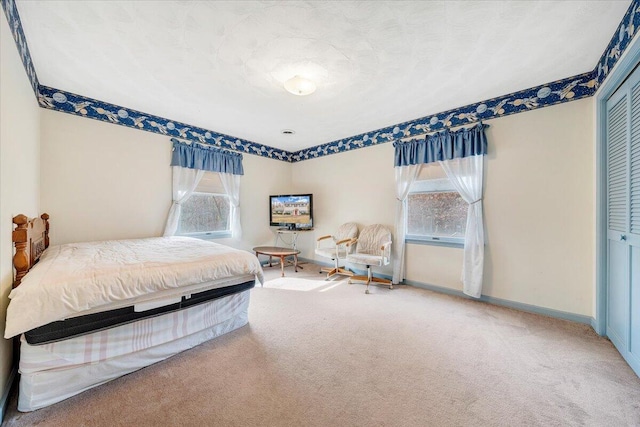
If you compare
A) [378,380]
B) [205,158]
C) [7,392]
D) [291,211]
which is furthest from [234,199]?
[378,380]

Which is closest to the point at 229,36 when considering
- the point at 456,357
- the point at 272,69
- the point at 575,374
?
the point at 272,69

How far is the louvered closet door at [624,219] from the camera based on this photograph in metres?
1.78

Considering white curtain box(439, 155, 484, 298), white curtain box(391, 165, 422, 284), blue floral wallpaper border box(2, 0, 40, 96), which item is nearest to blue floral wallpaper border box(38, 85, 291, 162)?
blue floral wallpaper border box(2, 0, 40, 96)

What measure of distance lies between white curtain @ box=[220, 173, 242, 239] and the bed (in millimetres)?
2271

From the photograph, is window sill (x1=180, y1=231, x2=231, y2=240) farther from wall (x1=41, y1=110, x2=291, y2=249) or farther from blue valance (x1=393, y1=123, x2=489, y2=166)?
blue valance (x1=393, y1=123, x2=489, y2=166)

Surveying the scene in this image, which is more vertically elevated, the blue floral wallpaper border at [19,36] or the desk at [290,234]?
the blue floral wallpaper border at [19,36]

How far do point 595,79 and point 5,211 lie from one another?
5058 mm

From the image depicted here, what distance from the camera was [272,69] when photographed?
7.61 ft

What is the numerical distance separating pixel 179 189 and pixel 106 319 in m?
2.67

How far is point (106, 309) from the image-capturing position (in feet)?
5.33

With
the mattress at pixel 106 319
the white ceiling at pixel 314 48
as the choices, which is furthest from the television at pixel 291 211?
the mattress at pixel 106 319

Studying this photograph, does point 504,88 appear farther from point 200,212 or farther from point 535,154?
point 200,212

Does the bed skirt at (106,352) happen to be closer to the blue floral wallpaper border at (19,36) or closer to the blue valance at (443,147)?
the blue floral wallpaper border at (19,36)

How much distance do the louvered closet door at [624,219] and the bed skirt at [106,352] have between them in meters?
3.39
